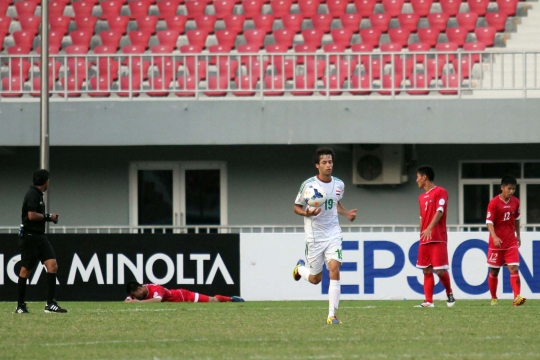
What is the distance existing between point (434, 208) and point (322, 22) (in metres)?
8.91

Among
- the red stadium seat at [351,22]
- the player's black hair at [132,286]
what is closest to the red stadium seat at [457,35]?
the red stadium seat at [351,22]

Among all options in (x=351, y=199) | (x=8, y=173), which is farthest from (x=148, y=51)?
(x=351, y=199)

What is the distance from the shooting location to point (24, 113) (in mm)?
18844

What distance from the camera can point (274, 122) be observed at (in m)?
18.6

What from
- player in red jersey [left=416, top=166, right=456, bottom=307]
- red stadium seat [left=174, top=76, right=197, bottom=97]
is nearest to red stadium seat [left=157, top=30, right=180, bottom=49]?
red stadium seat [left=174, top=76, right=197, bottom=97]

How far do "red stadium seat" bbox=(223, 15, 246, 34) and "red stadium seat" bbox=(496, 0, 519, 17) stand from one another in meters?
5.29

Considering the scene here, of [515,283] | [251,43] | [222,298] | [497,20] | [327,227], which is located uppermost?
[497,20]

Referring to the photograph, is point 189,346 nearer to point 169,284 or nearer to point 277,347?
point 277,347

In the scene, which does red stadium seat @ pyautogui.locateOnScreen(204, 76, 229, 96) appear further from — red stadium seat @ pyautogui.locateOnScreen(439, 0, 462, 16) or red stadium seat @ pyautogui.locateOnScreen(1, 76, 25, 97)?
red stadium seat @ pyautogui.locateOnScreen(439, 0, 462, 16)

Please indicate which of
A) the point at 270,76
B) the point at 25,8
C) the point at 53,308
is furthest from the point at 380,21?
the point at 53,308

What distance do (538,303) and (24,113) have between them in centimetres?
988

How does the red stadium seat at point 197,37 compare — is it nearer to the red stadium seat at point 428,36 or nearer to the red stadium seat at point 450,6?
the red stadium seat at point 428,36

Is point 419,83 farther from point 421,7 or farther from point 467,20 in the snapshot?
point 421,7

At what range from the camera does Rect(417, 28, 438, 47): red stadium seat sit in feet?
66.9
